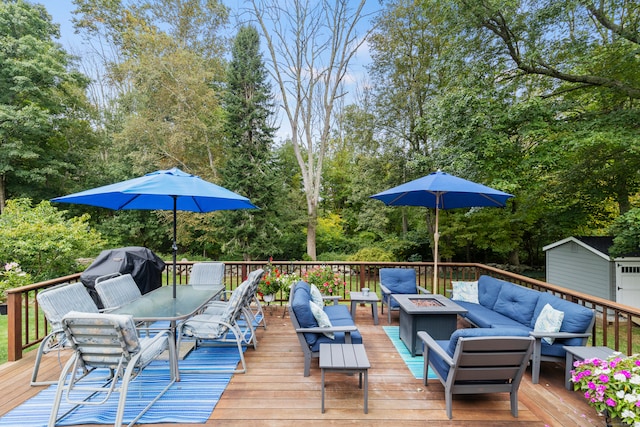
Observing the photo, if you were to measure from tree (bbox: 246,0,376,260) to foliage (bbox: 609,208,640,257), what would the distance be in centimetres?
956

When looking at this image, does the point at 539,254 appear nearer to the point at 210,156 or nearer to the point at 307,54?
the point at 307,54

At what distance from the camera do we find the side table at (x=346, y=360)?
2518mm

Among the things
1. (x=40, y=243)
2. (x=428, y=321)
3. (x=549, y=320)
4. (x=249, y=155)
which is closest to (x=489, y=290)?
(x=549, y=320)

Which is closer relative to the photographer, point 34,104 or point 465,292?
point 465,292

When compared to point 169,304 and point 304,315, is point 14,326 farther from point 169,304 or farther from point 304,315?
point 304,315

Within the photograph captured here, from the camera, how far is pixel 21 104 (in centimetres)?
1263

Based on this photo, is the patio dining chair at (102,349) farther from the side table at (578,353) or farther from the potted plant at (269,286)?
the side table at (578,353)

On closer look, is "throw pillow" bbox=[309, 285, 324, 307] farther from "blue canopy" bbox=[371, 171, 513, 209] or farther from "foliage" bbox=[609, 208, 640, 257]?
"foliage" bbox=[609, 208, 640, 257]

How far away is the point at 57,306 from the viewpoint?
3.07m

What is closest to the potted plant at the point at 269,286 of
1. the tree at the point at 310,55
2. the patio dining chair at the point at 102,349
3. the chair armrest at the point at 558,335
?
the patio dining chair at the point at 102,349

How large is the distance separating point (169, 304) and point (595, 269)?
11.4 m

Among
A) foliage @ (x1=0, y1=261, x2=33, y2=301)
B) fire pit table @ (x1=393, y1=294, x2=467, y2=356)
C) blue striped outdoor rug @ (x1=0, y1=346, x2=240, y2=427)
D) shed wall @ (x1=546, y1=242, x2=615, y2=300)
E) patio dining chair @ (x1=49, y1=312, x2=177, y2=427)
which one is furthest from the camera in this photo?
shed wall @ (x1=546, y1=242, x2=615, y2=300)

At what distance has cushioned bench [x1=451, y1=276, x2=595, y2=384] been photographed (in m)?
3.06

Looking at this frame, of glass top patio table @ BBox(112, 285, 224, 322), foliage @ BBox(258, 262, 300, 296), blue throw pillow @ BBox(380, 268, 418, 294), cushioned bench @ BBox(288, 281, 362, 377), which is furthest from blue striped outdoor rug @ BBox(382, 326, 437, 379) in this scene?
glass top patio table @ BBox(112, 285, 224, 322)
